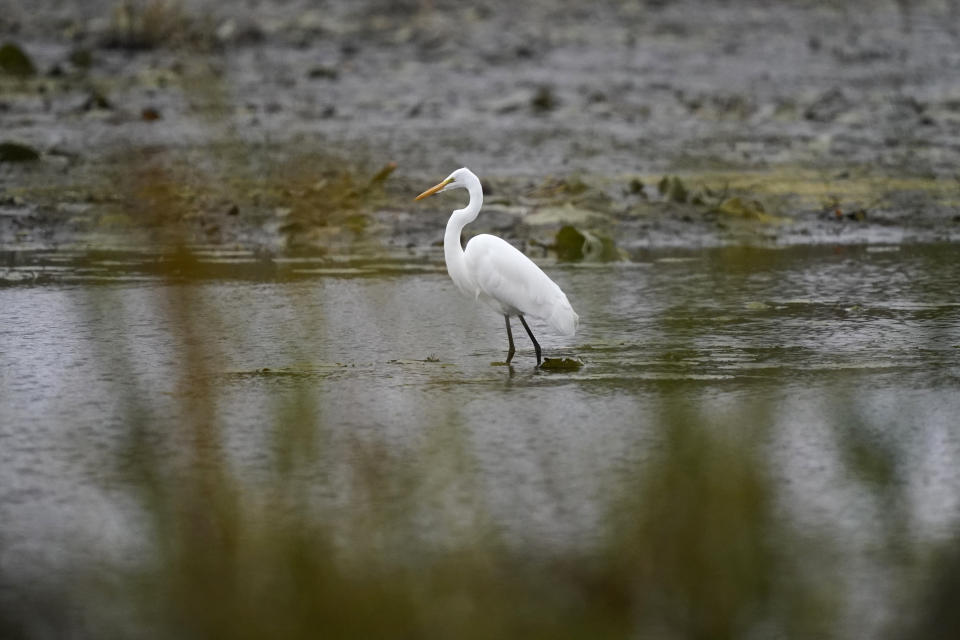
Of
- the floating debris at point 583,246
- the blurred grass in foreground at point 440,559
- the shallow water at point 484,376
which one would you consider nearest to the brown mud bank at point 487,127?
the floating debris at point 583,246

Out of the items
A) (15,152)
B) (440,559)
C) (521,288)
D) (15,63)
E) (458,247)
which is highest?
(15,63)

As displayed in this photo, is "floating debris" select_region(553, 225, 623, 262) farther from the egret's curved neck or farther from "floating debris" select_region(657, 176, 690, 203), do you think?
the egret's curved neck

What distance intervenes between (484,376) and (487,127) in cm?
1128

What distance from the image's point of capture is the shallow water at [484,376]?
5.06 m

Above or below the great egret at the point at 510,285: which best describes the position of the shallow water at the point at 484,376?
below

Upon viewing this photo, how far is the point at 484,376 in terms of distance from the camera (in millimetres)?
7047

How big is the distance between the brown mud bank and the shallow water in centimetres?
122

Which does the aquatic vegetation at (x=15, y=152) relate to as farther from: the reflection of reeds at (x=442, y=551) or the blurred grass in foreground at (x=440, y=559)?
the blurred grass in foreground at (x=440, y=559)

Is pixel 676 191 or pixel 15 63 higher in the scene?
pixel 15 63

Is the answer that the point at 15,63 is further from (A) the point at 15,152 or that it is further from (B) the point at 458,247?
(B) the point at 458,247

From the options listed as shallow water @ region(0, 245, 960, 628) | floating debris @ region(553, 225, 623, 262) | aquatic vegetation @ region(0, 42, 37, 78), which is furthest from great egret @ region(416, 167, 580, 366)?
aquatic vegetation @ region(0, 42, 37, 78)

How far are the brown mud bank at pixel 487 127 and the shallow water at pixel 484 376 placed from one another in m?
1.22

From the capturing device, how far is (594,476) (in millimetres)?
5305

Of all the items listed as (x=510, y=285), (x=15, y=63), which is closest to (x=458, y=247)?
(x=510, y=285)
